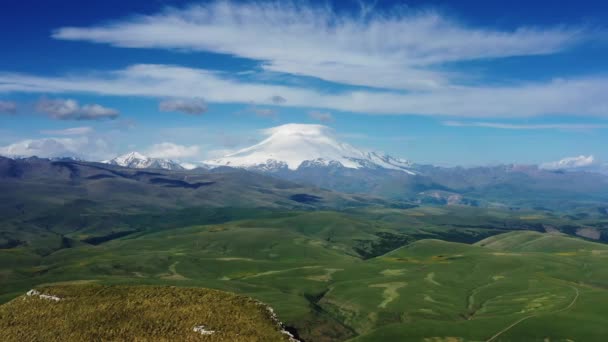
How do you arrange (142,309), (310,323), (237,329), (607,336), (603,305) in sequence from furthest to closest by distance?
(310,323) → (603,305) → (607,336) → (142,309) → (237,329)

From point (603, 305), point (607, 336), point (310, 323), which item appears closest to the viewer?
point (607, 336)

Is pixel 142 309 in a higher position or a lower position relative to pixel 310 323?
higher

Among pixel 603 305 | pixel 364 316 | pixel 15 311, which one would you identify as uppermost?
pixel 15 311

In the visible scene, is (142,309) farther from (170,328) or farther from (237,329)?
(237,329)

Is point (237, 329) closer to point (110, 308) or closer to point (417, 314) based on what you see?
point (110, 308)

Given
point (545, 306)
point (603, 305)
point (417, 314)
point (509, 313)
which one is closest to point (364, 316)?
point (417, 314)

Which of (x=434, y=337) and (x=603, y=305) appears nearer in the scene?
(x=434, y=337)
